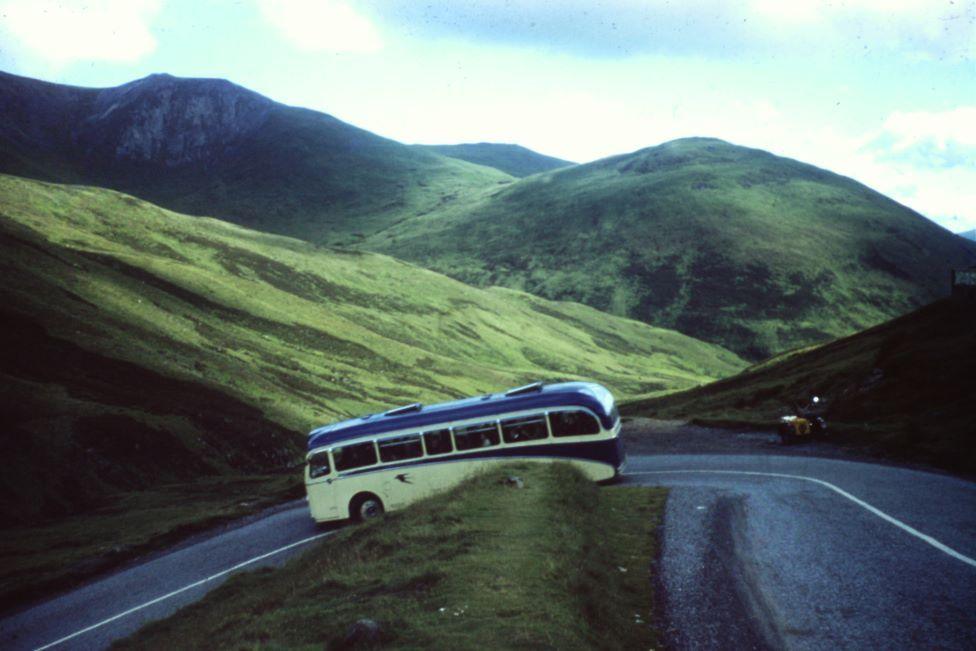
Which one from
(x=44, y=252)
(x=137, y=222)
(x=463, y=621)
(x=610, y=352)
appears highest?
(x=137, y=222)

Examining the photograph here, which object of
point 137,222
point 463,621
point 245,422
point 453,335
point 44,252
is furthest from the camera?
point 453,335

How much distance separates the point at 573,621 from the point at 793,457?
1115 inches

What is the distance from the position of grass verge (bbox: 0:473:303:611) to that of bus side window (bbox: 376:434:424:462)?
38.7 feet

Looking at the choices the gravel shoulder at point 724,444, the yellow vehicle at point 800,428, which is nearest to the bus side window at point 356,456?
the gravel shoulder at point 724,444

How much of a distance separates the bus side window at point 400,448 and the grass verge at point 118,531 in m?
11.8

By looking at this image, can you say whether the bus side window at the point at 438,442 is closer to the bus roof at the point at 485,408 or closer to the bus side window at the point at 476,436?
the bus side window at the point at 476,436

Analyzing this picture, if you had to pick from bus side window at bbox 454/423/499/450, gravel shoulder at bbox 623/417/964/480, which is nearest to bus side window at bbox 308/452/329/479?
bus side window at bbox 454/423/499/450

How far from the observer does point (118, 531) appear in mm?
38125

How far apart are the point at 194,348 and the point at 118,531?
45126 mm

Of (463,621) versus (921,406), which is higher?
(463,621)

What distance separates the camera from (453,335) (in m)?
156

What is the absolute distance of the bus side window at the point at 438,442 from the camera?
30734 mm

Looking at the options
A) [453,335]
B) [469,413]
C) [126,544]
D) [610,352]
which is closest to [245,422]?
[126,544]

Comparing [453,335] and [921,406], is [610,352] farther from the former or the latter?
[921,406]
